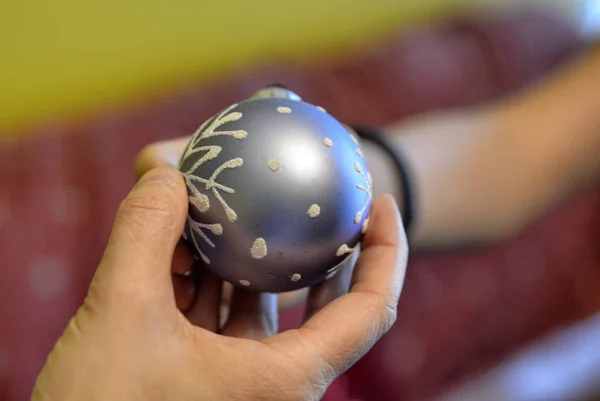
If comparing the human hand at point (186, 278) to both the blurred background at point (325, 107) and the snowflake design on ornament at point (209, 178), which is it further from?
the blurred background at point (325, 107)

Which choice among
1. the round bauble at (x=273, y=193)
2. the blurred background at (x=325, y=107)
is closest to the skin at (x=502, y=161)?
the blurred background at (x=325, y=107)

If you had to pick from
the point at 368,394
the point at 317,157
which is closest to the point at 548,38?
the point at 368,394

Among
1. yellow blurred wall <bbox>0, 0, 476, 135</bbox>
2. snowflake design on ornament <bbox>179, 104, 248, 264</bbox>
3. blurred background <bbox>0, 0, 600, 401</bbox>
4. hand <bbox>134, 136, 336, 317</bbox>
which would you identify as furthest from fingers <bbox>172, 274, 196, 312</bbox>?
yellow blurred wall <bbox>0, 0, 476, 135</bbox>

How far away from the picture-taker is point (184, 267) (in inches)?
21.0

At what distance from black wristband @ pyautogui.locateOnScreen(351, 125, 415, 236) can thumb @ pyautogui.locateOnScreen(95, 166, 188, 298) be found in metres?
0.40

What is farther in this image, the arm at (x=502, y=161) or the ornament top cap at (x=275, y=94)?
the arm at (x=502, y=161)

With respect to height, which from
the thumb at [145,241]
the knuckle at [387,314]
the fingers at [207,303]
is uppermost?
the thumb at [145,241]

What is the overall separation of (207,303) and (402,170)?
0.33 metres

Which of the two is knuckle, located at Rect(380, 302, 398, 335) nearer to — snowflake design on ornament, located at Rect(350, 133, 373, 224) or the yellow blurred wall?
snowflake design on ornament, located at Rect(350, 133, 373, 224)

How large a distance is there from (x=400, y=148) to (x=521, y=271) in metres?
0.44

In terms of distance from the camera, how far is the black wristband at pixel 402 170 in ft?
2.53

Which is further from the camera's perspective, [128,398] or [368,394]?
[368,394]

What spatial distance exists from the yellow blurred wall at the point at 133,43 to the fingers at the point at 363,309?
33.4 inches

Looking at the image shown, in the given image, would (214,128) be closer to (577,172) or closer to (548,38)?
(577,172)
